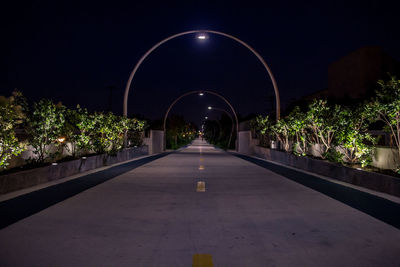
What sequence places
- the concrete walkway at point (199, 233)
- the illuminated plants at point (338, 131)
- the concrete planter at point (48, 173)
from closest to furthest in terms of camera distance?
the concrete walkway at point (199, 233)
the concrete planter at point (48, 173)
the illuminated plants at point (338, 131)

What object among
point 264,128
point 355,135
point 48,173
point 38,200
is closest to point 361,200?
point 355,135

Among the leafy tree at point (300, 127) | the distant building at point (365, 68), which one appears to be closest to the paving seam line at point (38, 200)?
the leafy tree at point (300, 127)

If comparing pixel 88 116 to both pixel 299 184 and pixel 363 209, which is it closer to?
pixel 299 184

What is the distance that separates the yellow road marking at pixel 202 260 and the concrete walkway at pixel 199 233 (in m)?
0.06

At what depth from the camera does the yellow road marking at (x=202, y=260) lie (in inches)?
169

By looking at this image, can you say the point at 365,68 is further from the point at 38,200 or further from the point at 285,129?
the point at 38,200

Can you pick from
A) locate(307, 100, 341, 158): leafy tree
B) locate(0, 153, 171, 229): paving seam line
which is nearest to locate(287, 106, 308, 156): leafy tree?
locate(307, 100, 341, 158): leafy tree

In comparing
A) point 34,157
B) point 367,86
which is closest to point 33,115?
point 34,157

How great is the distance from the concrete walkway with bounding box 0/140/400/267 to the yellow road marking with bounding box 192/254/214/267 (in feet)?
0.18

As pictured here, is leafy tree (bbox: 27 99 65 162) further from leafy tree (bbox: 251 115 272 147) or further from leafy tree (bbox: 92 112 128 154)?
leafy tree (bbox: 251 115 272 147)

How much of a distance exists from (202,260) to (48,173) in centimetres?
906

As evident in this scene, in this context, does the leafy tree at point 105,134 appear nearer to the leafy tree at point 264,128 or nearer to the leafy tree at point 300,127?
the leafy tree at point 300,127

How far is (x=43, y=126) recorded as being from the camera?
12.9 metres

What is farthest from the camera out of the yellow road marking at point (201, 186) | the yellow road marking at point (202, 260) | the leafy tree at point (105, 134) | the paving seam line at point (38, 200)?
the leafy tree at point (105, 134)
